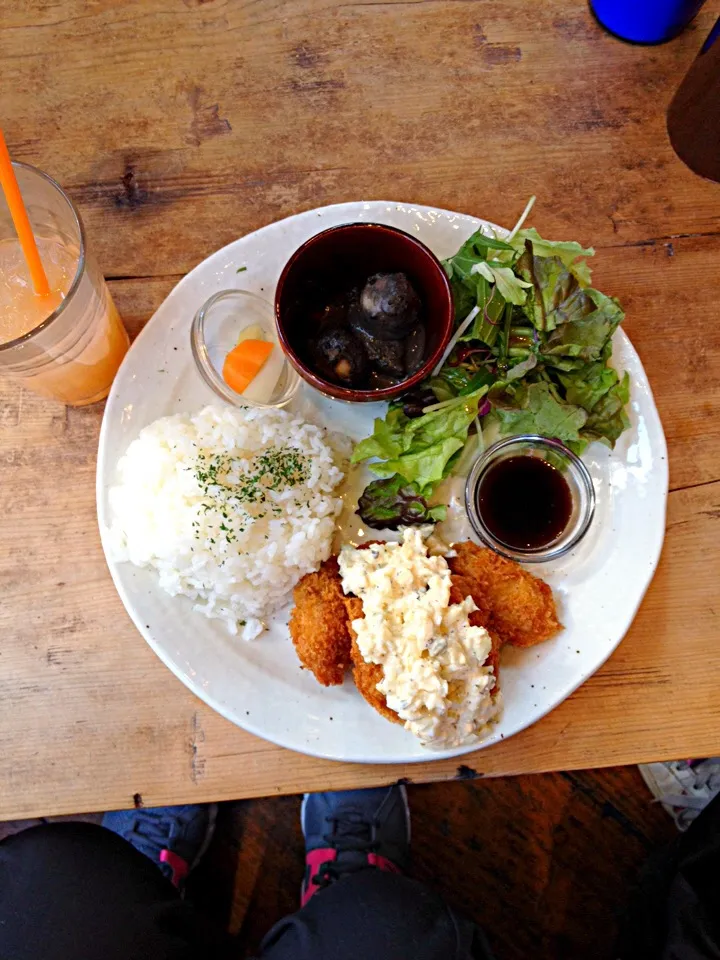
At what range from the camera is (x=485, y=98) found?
238cm

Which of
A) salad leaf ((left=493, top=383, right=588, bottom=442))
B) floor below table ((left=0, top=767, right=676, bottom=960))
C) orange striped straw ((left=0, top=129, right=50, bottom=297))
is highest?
orange striped straw ((left=0, top=129, right=50, bottom=297))

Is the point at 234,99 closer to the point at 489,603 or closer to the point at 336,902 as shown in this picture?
the point at 489,603

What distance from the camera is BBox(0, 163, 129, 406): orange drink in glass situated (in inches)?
70.4

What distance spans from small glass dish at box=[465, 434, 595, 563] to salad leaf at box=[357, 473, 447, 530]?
0.36ft

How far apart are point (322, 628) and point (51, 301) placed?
109cm

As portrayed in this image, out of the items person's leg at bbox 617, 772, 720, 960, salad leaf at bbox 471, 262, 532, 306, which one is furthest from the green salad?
person's leg at bbox 617, 772, 720, 960

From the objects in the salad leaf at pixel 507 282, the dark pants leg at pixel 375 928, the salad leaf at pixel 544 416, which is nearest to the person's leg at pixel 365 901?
the dark pants leg at pixel 375 928

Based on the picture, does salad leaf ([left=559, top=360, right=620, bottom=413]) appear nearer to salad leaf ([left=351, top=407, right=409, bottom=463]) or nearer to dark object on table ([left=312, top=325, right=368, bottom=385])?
salad leaf ([left=351, top=407, right=409, bottom=463])

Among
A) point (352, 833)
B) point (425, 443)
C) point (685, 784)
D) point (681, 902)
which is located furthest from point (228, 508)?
point (685, 784)

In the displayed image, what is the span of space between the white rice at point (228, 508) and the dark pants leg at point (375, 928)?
102cm

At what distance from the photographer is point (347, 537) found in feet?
7.11

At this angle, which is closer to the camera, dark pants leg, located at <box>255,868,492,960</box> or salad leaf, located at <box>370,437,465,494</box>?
salad leaf, located at <box>370,437,465,494</box>

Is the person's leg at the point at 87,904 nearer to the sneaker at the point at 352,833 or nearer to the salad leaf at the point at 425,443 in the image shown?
the sneaker at the point at 352,833

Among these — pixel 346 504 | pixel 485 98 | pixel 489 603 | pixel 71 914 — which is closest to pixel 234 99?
pixel 485 98
